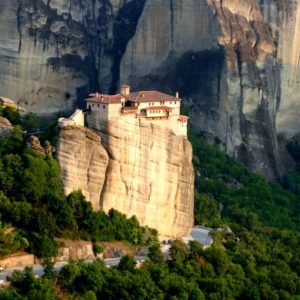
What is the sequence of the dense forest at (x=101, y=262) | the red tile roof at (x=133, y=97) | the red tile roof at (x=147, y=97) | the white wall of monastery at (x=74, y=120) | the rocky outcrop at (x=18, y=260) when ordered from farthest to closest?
1. the red tile roof at (x=147, y=97)
2. the red tile roof at (x=133, y=97)
3. the white wall of monastery at (x=74, y=120)
4. the rocky outcrop at (x=18, y=260)
5. the dense forest at (x=101, y=262)

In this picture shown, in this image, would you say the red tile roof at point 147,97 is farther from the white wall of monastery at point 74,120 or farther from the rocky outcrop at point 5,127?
the rocky outcrop at point 5,127

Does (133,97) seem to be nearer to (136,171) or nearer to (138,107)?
(138,107)

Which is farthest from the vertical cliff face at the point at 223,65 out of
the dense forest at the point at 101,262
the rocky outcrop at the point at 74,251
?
the rocky outcrop at the point at 74,251

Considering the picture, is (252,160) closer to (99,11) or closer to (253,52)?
(253,52)

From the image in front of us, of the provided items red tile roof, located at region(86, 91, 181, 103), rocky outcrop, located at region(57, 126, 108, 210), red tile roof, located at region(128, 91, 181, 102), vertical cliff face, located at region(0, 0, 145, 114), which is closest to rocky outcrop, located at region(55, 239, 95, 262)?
rocky outcrop, located at region(57, 126, 108, 210)

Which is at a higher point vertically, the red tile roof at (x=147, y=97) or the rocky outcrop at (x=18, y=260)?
the red tile roof at (x=147, y=97)

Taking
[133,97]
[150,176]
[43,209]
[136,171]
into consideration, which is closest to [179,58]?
[133,97]

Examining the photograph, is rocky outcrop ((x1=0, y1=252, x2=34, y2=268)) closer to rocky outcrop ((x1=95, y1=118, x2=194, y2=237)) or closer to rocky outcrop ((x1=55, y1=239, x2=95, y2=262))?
rocky outcrop ((x1=55, y1=239, x2=95, y2=262))
